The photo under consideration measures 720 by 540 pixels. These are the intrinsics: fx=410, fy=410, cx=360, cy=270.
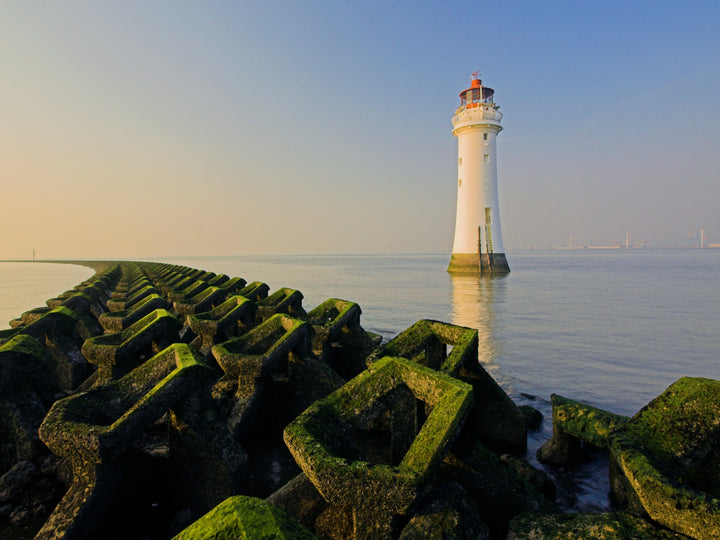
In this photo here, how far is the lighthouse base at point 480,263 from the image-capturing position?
41156 millimetres

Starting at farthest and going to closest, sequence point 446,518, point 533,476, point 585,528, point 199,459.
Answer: point 533,476 → point 199,459 → point 585,528 → point 446,518

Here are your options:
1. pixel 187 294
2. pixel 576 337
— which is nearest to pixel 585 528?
pixel 187 294

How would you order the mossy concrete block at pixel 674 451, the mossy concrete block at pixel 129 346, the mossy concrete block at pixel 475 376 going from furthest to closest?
the mossy concrete block at pixel 129 346 < the mossy concrete block at pixel 475 376 < the mossy concrete block at pixel 674 451

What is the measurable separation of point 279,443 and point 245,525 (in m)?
3.57

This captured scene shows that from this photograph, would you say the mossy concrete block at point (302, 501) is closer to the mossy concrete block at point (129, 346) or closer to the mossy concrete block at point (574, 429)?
the mossy concrete block at point (574, 429)

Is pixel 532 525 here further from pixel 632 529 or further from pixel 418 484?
pixel 418 484

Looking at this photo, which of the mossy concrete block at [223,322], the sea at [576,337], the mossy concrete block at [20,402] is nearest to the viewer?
the mossy concrete block at [20,402]

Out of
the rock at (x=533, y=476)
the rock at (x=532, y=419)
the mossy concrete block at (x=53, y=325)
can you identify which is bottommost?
the rock at (x=532, y=419)

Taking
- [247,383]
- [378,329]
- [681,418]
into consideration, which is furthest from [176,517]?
[378,329]

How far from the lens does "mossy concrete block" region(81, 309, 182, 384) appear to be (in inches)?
226

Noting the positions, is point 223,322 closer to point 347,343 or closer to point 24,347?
point 347,343

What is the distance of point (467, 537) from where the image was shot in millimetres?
2705

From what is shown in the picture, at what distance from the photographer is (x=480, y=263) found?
41.2m

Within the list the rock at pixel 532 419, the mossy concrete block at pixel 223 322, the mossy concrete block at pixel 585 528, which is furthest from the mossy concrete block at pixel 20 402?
Result: the rock at pixel 532 419
